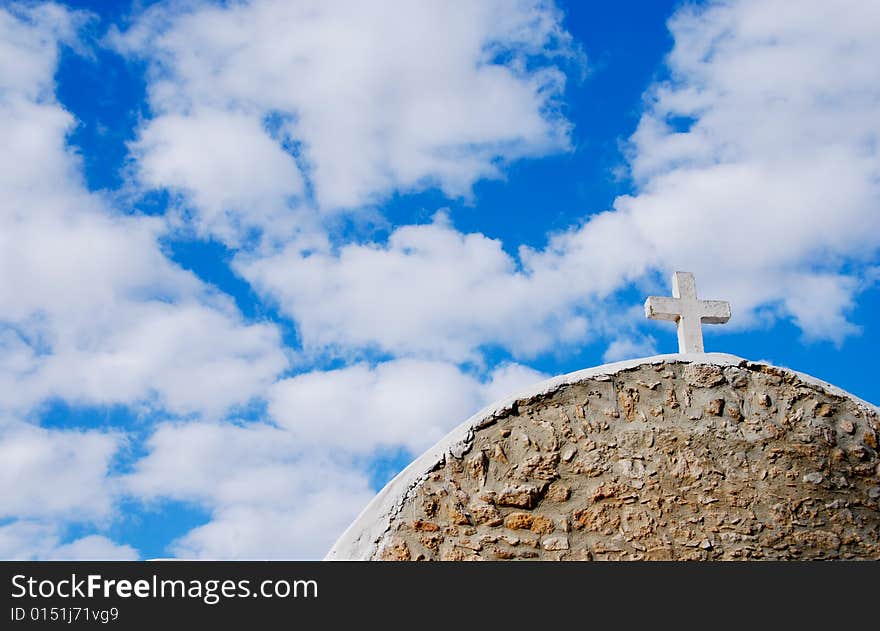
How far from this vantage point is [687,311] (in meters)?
6.86

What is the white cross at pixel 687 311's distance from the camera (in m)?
6.78

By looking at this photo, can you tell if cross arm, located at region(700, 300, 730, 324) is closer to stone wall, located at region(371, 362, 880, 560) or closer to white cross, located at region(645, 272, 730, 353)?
white cross, located at region(645, 272, 730, 353)

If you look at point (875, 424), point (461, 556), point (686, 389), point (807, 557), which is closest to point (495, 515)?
point (461, 556)

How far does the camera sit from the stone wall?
570 cm

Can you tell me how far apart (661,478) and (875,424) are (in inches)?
63.9

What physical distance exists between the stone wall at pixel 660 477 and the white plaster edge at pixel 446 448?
3 centimetres

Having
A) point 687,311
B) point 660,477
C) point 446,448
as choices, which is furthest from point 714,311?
point 446,448

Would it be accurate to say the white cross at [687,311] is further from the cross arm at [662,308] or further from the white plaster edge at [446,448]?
the white plaster edge at [446,448]

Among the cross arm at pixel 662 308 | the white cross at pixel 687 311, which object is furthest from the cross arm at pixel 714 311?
the cross arm at pixel 662 308

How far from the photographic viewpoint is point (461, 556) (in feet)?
18.4

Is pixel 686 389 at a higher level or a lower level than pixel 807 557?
higher

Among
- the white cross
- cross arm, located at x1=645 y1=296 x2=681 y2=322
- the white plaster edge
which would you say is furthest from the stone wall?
cross arm, located at x1=645 y1=296 x2=681 y2=322

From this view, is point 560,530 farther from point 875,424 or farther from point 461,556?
point 875,424

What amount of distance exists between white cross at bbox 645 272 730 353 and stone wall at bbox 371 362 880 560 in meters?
0.49
